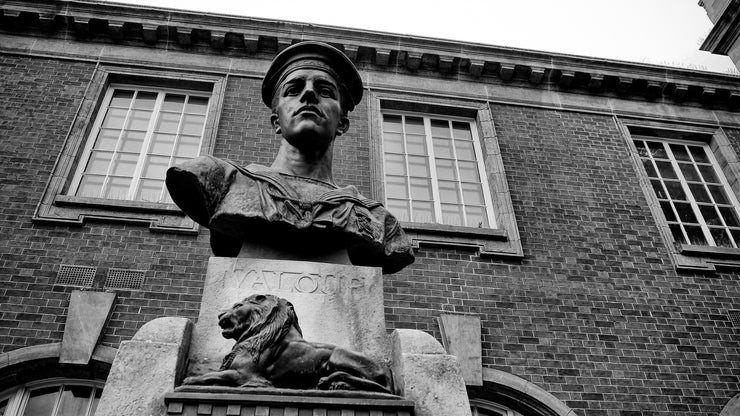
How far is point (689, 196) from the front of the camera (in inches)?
377

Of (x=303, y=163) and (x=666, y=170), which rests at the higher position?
(x=666, y=170)

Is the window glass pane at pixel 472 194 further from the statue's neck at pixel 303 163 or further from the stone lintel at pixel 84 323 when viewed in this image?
the statue's neck at pixel 303 163

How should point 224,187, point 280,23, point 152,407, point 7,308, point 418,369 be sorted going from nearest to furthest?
point 152,407 → point 418,369 → point 224,187 → point 7,308 → point 280,23

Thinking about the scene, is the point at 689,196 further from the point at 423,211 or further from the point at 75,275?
the point at 75,275

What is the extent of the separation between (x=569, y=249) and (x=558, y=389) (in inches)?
80.7

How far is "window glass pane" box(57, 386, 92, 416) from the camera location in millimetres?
6109

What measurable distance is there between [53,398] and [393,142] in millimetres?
5757

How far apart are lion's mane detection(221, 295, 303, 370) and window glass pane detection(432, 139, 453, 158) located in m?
7.07

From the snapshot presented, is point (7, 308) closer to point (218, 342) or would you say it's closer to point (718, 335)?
point (218, 342)

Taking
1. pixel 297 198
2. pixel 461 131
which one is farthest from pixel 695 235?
pixel 297 198

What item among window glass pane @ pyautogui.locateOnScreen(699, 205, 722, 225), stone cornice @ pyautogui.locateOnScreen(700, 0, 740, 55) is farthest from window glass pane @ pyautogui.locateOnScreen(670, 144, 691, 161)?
stone cornice @ pyautogui.locateOnScreen(700, 0, 740, 55)

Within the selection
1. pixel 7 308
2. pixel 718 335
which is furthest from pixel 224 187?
pixel 718 335

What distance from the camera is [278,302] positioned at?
2625mm

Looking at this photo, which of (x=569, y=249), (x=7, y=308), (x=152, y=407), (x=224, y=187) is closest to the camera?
(x=152, y=407)
